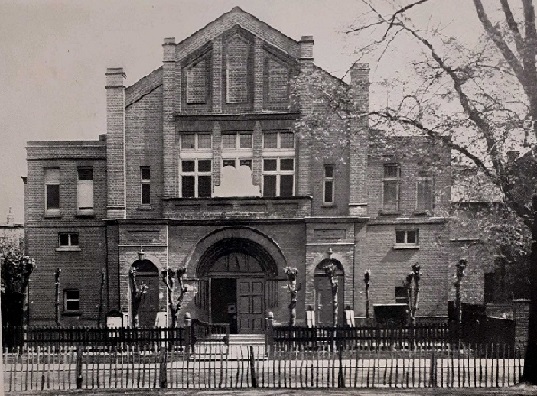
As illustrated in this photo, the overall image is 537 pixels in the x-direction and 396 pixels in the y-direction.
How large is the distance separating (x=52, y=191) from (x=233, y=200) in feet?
7.54

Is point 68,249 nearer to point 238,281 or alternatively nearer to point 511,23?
point 238,281

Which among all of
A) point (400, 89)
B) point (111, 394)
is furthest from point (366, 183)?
point (111, 394)

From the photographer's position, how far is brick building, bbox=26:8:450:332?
953 cm

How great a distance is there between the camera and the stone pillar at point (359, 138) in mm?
8938

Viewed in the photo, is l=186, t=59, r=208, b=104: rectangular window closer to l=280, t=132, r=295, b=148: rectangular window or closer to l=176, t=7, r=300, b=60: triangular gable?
l=176, t=7, r=300, b=60: triangular gable

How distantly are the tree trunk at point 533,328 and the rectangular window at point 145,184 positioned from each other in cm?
472

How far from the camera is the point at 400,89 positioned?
8969 millimetres

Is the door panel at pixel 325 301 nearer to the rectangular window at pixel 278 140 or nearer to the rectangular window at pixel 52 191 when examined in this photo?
the rectangular window at pixel 278 140

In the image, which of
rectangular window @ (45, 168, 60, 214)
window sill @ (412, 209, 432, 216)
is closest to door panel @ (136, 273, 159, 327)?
rectangular window @ (45, 168, 60, 214)

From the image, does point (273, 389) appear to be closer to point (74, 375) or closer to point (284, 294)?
point (284, 294)

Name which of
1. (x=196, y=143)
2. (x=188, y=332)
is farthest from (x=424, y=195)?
(x=188, y=332)

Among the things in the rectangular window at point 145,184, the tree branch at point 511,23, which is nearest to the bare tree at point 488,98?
the tree branch at point 511,23

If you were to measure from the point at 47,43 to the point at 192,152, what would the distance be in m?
2.81

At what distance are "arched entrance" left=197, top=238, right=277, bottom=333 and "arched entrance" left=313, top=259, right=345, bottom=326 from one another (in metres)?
0.61
